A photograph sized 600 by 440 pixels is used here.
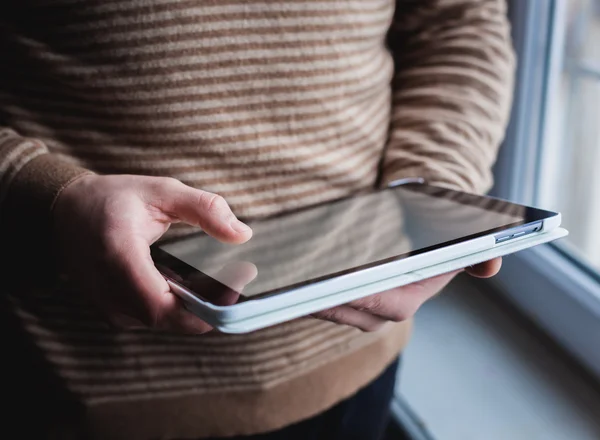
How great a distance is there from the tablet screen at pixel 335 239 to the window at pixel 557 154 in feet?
0.90

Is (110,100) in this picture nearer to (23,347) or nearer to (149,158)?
(149,158)

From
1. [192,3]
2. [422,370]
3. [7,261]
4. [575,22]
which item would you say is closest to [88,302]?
[7,261]

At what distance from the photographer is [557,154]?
A: 0.77m

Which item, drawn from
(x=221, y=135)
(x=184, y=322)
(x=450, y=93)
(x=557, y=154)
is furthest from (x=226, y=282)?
(x=557, y=154)

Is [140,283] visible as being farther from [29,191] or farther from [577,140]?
[577,140]

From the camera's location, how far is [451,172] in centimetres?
48

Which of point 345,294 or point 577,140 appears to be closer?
point 345,294

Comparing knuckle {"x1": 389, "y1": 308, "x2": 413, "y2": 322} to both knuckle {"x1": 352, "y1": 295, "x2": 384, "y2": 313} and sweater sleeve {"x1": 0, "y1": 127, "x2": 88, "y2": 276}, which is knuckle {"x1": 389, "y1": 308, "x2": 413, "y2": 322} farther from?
sweater sleeve {"x1": 0, "y1": 127, "x2": 88, "y2": 276}

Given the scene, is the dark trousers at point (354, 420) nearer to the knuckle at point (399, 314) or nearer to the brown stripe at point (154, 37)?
the knuckle at point (399, 314)

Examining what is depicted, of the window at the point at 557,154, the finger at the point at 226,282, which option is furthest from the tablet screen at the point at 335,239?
the window at the point at 557,154

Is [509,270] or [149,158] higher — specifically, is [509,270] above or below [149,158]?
below

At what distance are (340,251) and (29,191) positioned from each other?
0.19m

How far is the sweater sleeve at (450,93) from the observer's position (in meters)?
0.50

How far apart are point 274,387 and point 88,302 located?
151mm
